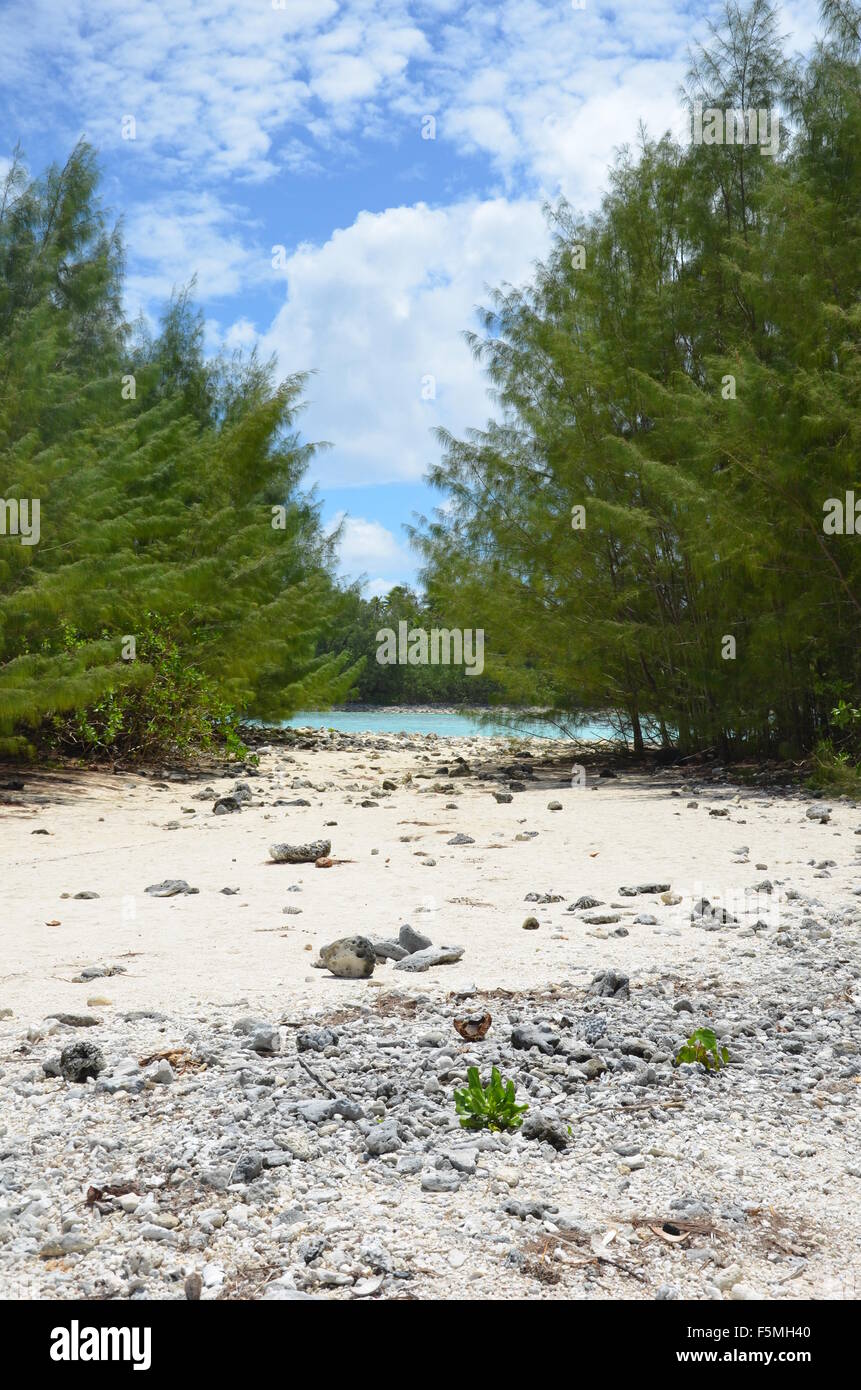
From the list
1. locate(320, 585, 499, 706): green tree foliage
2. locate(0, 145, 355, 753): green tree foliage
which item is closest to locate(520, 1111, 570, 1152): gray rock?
locate(0, 145, 355, 753): green tree foliage

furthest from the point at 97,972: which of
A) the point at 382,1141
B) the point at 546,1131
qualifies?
the point at 546,1131

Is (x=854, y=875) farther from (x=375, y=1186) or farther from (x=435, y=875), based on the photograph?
(x=375, y=1186)

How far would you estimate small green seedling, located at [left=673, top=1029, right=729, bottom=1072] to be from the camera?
135 inches

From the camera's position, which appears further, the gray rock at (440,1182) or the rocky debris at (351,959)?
the rocky debris at (351,959)

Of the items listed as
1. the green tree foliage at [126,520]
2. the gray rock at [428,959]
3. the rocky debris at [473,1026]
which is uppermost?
the green tree foliage at [126,520]

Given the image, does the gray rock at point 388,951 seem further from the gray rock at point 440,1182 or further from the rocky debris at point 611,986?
the gray rock at point 440,1182

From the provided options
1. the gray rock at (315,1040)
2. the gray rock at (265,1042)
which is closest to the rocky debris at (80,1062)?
the gray rock at (265,1042)

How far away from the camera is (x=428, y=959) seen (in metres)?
4.61

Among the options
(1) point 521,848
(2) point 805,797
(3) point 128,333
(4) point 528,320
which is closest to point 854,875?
(1) point 521,848

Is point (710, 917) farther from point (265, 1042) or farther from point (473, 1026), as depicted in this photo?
point (265, 1042)

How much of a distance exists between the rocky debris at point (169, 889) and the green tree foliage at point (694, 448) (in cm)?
720

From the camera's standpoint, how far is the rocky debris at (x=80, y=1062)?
3326mm

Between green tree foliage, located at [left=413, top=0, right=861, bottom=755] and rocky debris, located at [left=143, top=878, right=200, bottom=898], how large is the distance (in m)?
7.20

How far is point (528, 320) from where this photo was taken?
15.3 m
